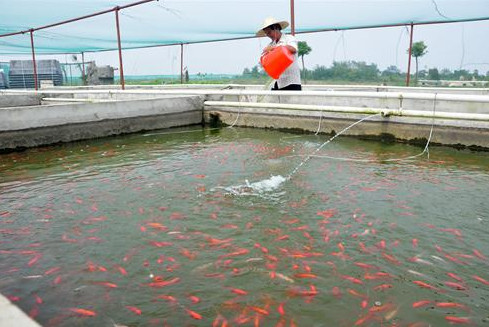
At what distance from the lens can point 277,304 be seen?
2770 millimetres

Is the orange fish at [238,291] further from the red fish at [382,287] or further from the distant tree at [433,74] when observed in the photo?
the distant tree at [433,74]

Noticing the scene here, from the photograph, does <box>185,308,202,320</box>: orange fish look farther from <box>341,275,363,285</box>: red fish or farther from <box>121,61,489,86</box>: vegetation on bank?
<box>121,61,489,86</box>: vegetation on bank

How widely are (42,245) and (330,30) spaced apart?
12.8m

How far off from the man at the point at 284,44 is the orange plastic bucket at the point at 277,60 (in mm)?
120

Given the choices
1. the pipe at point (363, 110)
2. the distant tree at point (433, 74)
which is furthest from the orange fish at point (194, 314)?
the distant tree at point (433, 74)

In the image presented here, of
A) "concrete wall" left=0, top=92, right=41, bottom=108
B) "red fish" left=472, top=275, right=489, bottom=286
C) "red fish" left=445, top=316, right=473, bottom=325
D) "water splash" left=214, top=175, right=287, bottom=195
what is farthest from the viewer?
"concrete wall" left=0, top=92, right=41, bottom=108

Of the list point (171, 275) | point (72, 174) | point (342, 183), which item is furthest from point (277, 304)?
point (72, 174)

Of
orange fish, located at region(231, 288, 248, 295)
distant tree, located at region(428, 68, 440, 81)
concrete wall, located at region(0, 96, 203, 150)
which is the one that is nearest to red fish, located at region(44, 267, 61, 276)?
orange fish, located at region(231, 288, 248, 295)

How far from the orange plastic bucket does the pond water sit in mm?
3118

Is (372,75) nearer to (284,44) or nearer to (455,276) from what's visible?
(284,44)

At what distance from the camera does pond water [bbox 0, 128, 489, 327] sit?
2736 mm

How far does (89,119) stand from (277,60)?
4.72m

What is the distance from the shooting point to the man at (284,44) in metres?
Result: 8.88

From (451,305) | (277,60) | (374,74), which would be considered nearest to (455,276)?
(451,305)
